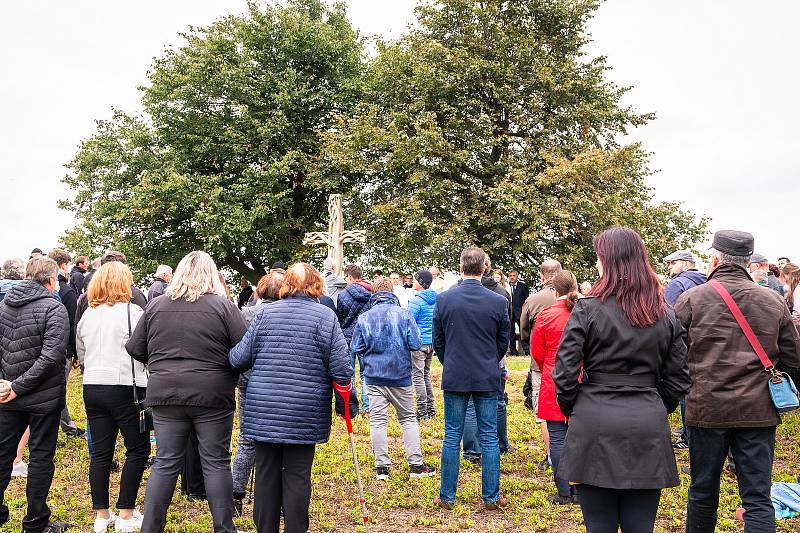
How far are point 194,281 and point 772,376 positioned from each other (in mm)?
4191

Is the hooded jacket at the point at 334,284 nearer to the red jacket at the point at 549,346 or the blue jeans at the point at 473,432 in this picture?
the blue jeans at the point at 473,432

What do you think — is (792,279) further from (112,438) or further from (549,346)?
(112,438)

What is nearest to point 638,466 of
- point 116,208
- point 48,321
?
point 48,321

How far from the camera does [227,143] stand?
25.6m

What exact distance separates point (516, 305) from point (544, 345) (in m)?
12.5

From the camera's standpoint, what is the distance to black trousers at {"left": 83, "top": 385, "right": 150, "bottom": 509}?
18.7 ft

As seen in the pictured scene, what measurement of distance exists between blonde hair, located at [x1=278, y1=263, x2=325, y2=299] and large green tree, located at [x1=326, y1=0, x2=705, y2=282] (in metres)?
16.6

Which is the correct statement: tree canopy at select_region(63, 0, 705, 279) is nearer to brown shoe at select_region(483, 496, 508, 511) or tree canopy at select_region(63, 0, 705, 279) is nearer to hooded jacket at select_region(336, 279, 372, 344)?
hooded jacket at select_region(336, 279, 372, 344)

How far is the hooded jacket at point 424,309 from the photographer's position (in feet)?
34.7

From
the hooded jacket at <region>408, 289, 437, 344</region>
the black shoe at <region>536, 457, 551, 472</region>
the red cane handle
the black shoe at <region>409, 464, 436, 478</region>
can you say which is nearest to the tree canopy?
the hooded jacket at <region>408, 289, 437, 344</region>

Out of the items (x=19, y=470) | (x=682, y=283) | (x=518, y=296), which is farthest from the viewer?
(x=518, y=296)

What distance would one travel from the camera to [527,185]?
22.0 m

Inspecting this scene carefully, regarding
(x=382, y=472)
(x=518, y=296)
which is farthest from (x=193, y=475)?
(x=518, y=296)

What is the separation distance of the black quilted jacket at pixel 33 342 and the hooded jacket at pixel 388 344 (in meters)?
3.13
